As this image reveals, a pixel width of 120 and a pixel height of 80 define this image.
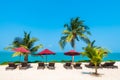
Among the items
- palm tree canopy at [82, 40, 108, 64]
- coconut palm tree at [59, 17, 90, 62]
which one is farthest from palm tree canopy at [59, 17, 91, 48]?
palm tree canopy at [82, 40, 108, 64]

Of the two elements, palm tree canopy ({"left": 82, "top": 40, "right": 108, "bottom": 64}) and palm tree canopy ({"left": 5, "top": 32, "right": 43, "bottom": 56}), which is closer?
palm tree canopy ({"left": 82, "top": 40, "right": 108, "bottom": 64})

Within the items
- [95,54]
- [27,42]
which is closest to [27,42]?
[27,42]

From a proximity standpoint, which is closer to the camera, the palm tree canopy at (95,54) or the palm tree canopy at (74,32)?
the palm tree canopy at (95,54)

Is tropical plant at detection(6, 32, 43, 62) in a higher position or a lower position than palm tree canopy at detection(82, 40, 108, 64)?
higher

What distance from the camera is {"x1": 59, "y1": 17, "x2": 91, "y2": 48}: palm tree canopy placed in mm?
40800

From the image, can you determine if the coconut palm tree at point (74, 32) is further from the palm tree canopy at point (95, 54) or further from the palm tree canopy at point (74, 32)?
the palm tree canopy at point (95, 54)

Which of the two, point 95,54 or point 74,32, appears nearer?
point 95,54

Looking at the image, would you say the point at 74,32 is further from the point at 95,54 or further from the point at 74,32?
the point at 95,54

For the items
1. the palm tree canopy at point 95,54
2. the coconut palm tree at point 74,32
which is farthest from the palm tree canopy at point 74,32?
the palm tree canopy at point 95,54

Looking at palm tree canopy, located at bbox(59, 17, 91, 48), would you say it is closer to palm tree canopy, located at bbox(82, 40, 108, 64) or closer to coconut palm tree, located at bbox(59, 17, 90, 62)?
coconut palm tree, located at bbox(59, 17, 90, 62)

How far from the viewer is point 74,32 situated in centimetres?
4112

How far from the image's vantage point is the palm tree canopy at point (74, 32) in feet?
134

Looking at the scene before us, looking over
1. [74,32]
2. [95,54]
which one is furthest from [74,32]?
[95,54]

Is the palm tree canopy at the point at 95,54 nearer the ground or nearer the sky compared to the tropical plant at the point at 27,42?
nearer the ground
